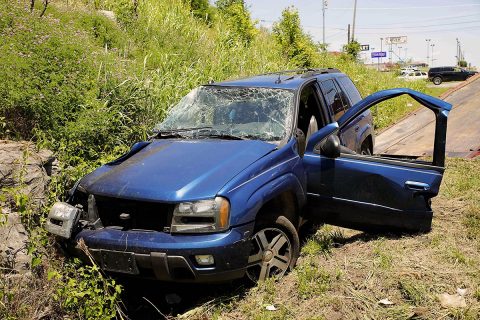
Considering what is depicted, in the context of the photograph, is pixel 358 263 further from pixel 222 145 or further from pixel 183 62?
pixel 183 62

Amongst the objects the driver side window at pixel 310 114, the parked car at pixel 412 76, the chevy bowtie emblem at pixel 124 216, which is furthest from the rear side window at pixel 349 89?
the parked car at pixel 412 76

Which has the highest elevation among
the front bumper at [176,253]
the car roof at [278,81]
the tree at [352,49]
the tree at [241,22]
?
the tree at [241,22]

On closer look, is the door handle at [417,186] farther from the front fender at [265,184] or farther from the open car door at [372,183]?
the front fender at [265,184]

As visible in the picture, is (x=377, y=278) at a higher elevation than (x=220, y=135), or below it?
below

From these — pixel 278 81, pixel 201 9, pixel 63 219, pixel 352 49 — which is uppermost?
pixel 201 9

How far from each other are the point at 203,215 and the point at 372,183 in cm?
189

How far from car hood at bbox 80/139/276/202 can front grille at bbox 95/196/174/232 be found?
10cm

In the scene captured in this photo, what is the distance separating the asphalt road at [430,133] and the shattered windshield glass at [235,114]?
5.28m

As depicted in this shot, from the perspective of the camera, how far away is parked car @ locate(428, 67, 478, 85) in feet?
124

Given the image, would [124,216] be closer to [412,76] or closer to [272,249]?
[272,249]

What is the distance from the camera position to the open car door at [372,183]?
405cm

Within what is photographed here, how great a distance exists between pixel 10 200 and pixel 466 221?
4.51 meters

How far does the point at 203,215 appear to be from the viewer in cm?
312

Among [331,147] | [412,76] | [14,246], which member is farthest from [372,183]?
[412,76]
